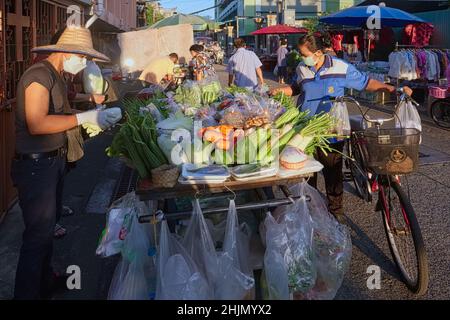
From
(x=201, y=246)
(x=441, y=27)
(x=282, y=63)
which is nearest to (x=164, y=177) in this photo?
(x=201, y=246)

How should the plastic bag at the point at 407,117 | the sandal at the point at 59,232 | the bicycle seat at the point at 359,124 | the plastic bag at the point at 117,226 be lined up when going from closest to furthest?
the plastic bag at the point at 117,226 < the plastic bag at the point at 407,117 < the bicycle seat at the point at 359,124 < the sandal at the point at 59,232

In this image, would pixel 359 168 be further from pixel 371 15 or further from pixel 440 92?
Answer: pixel 371 15

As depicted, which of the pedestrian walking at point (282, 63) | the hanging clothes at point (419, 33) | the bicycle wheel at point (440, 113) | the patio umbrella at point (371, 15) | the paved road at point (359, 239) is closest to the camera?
the paved road at point (359, 239)

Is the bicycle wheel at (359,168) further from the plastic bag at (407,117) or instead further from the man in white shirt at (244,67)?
the man in white shirt at (244,67)

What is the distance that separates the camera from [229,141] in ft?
10.2

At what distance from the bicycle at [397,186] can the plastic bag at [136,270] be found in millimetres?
1695

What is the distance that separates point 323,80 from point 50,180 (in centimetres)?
257

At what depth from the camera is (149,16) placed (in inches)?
1785

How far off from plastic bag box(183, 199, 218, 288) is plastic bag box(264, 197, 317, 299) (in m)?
0.34

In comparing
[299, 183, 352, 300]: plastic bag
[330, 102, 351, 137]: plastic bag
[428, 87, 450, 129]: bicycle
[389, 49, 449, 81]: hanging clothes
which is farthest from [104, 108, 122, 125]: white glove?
[389, 49, 449, 81]: hanging clothes

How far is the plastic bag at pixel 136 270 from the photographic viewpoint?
284cm

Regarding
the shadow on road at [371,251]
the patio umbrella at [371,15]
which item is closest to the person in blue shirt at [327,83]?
the shadow on road at [371,251]

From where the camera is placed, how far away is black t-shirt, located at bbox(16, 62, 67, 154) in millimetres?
2891
